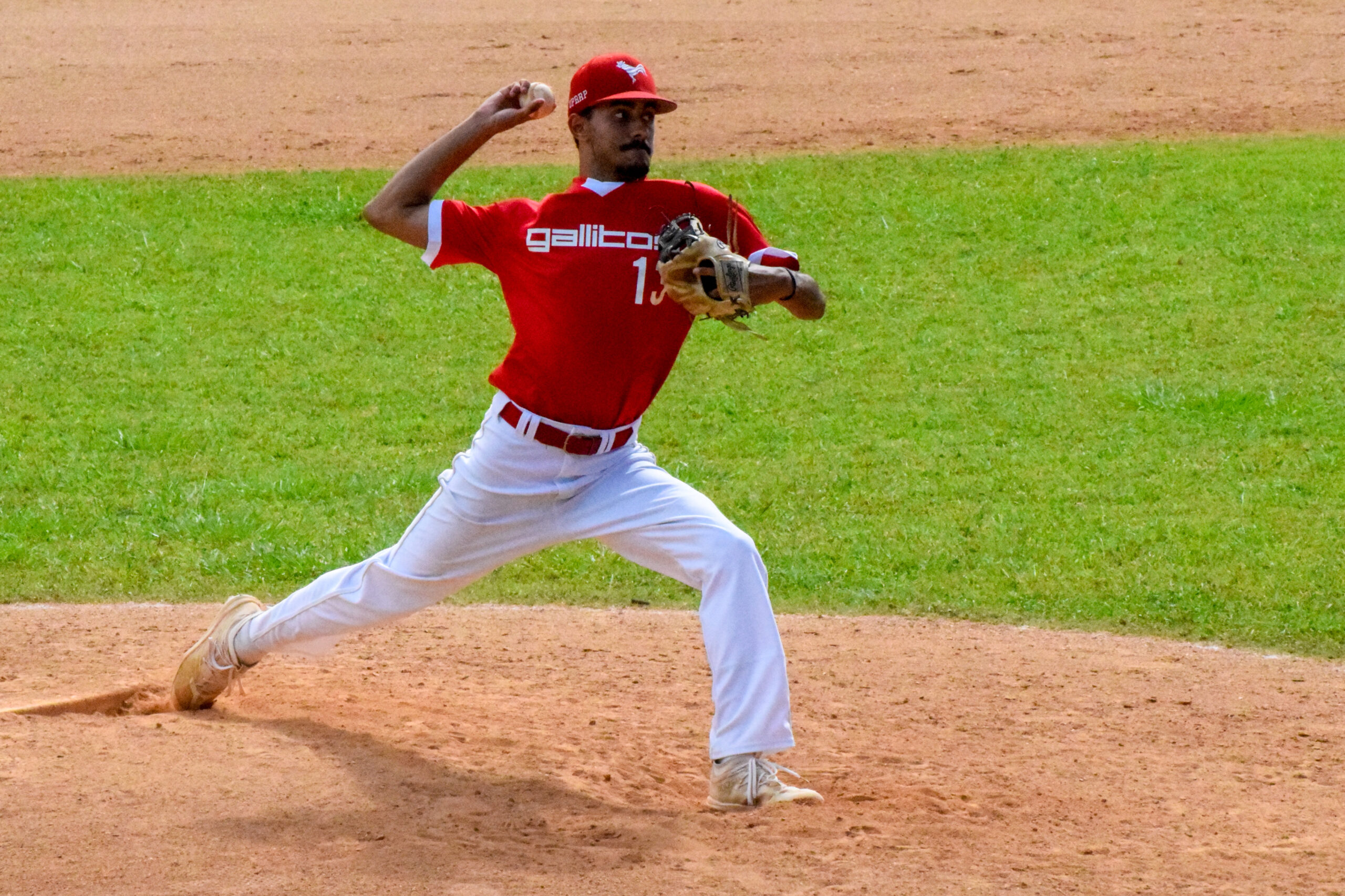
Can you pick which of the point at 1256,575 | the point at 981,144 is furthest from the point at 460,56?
the point at 1256,575

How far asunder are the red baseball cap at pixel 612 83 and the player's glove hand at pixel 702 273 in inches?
18.0

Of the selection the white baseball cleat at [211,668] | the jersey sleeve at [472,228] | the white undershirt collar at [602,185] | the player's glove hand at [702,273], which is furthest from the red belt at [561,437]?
the white baseball cleat at [211,668]

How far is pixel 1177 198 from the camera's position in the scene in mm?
12664

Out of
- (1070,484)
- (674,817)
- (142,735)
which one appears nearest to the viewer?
(674,817)

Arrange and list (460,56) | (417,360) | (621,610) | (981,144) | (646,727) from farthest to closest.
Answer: (460,56) < (981,144) < (417,360) < (621,610) < (646,727)

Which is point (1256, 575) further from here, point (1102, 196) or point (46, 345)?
point (46, 345)

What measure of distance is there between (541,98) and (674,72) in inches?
454

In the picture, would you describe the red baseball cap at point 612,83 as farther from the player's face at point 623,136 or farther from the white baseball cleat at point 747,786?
the white baseball cleat at point 747,786

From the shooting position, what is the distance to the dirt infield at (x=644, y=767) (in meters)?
4.07

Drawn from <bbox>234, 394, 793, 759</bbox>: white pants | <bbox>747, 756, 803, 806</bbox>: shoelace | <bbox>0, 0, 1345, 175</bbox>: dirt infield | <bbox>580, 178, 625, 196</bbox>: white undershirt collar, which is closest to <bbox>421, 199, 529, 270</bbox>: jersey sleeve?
<bbox>580, 178, 625, 196</bbox>: white undershirt collar

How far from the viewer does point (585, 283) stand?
4.57 m

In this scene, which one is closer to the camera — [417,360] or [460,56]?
[417,360]

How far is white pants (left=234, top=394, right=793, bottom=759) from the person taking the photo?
448cm

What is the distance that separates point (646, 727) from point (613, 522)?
2.99 feet
